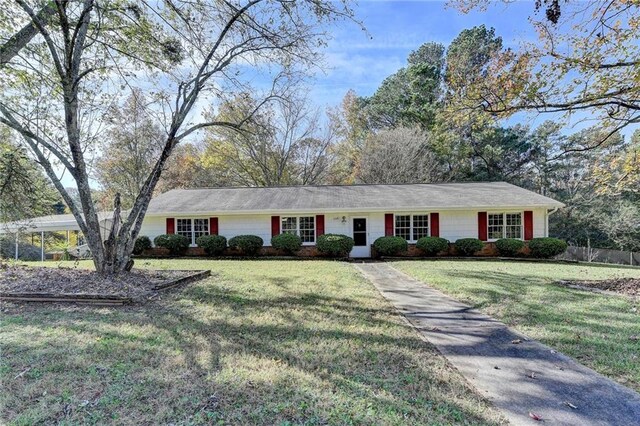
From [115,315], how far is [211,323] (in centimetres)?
172

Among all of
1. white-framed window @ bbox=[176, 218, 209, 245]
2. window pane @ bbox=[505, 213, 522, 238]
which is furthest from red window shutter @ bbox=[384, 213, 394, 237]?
white-framed window @ bbox=[176, 218, 209, 245]

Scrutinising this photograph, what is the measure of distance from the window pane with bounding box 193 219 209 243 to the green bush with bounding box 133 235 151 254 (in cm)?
211

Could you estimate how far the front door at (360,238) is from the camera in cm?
1636

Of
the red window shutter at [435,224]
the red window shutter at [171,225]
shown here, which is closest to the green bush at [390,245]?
the red window shutter at [435,224]

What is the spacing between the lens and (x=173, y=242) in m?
15.8

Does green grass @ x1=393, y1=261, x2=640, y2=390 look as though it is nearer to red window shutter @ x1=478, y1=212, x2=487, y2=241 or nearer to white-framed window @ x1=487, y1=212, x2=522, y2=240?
red window shutter @ x1=478, y1=212, x2=487, y2=241

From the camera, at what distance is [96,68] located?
8062 millimetres

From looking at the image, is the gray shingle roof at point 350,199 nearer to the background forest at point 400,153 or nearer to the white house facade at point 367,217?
the white house facade at point 367,217

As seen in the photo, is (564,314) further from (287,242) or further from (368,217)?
(287,242)

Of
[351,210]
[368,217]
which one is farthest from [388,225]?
[351,210]

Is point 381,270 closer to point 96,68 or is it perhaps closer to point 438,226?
point 438,226

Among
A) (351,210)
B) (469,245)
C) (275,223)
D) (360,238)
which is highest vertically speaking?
(351,210)

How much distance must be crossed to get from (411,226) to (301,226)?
530 cm

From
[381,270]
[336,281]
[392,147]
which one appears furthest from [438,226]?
[392,147]
